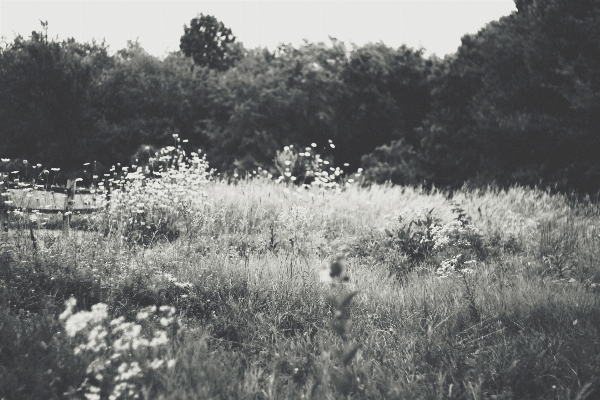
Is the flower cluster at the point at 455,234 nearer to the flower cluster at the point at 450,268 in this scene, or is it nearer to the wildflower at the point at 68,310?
the flower cluster at the point at 450,268

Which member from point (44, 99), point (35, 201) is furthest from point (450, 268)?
point (44, 99)

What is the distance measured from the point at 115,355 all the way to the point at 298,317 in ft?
5.93

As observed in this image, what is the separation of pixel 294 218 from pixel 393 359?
3556 millimetres

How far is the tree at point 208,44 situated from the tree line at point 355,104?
8189 mm

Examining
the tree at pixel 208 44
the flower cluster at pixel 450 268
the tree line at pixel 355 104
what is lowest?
the flower cluster at pixel 450 268

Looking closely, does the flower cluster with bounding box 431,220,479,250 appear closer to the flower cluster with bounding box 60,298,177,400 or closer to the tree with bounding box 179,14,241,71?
the flower cluster with bounding box 60,298,177,400

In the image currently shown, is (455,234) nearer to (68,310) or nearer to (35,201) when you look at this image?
(68,310)

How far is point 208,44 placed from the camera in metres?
38.3

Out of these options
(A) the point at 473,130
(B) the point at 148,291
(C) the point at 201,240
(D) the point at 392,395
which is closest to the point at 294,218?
(C) the point at 201,240

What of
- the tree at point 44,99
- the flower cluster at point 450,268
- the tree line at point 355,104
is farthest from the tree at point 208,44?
the flower cluster at point 450,268

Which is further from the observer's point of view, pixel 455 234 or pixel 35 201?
pixel 35 201

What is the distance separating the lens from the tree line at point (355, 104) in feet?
47.0

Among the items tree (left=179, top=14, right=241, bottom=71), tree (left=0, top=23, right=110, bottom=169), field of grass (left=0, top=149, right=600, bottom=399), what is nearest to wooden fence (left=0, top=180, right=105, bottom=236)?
field of grass (left=0, top=149, right=600, bottom=399)

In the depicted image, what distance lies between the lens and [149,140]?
24.0 meters
